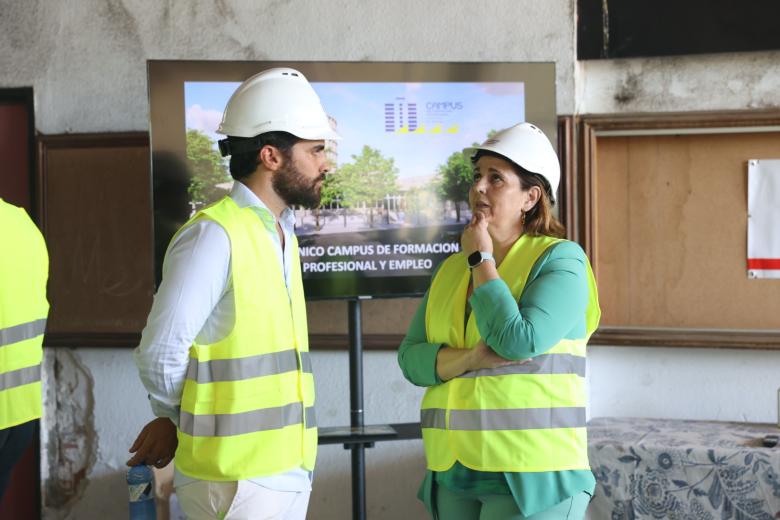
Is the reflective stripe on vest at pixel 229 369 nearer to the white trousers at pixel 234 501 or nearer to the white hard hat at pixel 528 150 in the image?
the white trousers at pixel 234 501

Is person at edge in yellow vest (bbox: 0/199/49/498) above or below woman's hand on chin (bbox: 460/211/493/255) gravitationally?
below

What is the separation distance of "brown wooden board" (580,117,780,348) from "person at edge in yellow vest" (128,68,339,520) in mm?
2026

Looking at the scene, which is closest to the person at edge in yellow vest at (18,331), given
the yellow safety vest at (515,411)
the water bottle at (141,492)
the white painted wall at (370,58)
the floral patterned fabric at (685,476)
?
the water bottle at (141,492)

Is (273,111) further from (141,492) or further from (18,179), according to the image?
(18,179)

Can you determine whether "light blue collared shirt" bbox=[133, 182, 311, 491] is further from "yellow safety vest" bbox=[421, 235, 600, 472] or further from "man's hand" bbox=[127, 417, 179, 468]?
"yellow safety vest" bbox=[421, 235, 600, 472]

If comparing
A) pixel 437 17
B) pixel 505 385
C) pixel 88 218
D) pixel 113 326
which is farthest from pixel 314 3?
pixel 505 385

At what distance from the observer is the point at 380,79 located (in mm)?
3441

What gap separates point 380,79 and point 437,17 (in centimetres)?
46

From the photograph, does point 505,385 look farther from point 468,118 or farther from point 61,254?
point 61,254

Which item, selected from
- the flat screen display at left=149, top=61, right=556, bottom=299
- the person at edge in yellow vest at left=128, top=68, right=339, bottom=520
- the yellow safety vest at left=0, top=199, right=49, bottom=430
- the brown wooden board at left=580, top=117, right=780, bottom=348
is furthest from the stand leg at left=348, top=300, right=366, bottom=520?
the person at edge in yellow vest at left=128, top=68, right=339, bottom=520

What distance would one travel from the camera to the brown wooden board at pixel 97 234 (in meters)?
3.92

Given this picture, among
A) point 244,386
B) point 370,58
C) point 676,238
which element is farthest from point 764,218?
point 244,386

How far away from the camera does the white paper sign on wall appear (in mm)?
3557

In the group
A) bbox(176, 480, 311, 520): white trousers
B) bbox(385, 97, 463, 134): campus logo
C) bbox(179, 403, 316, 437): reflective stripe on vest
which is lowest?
bbox(176, 480, 311, 520): white trousers
